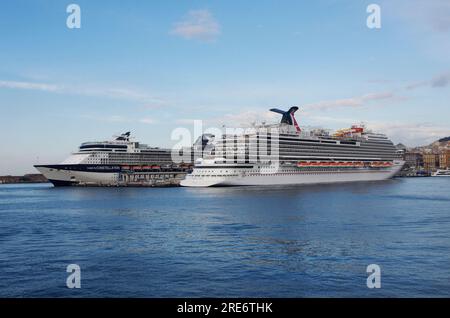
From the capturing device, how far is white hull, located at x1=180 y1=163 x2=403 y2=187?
6538cm

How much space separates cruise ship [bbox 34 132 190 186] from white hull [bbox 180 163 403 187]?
2167cm

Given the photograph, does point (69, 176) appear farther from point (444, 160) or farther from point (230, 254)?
point (444, 160)

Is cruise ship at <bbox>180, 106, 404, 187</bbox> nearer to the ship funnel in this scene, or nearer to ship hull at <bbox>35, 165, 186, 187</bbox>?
the ship funnel

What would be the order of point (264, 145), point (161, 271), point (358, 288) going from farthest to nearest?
point (264, 145)
point (161, 271)
point (358, 288)

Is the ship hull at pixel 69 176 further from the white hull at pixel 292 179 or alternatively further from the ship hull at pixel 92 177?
the white hull at pixel 292 179

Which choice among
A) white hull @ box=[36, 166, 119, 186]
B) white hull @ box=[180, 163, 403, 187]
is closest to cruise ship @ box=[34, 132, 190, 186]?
white hull @ box=[36, 166, 119, 186]

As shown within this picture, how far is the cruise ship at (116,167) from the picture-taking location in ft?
278

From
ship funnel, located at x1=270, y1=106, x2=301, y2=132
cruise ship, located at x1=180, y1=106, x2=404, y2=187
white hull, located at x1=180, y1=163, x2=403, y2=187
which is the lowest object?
white hull, located at x1=180, y1=163, x2=403, y2=187

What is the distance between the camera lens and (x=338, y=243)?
64.2 feet

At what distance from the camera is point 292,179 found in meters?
73.3
